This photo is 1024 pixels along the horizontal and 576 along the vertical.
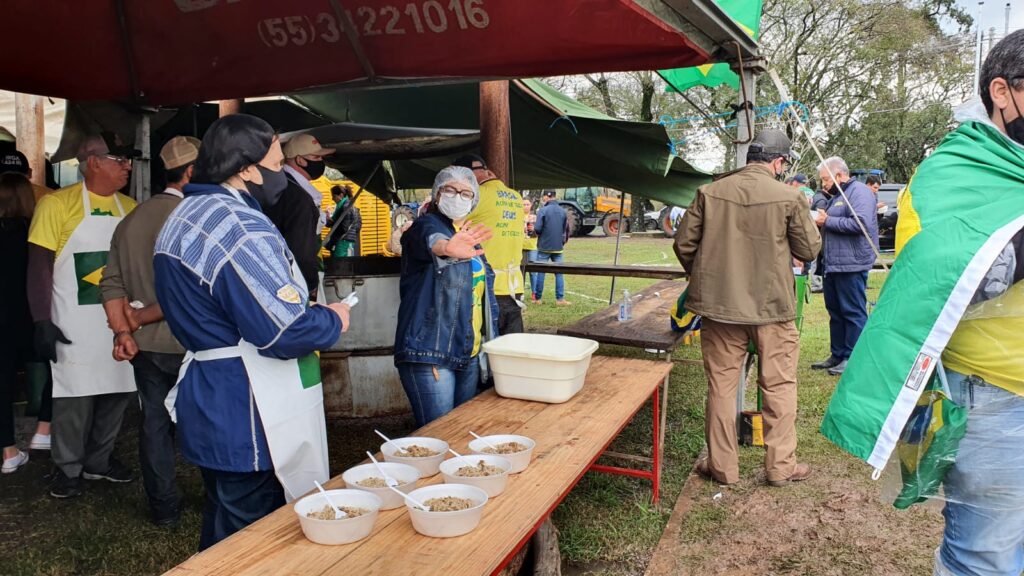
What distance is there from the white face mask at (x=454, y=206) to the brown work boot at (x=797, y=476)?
2469 mm

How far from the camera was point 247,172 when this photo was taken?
1941 mm

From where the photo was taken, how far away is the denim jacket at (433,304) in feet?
9.39

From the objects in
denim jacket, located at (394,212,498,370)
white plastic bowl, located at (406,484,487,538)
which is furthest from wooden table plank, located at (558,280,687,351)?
white plastic bowl, located at (406,484,487,538)

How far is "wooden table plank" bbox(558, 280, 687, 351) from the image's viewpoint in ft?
13.8

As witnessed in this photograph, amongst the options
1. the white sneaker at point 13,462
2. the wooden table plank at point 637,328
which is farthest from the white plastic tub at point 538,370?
the white sneaker at point 13,462

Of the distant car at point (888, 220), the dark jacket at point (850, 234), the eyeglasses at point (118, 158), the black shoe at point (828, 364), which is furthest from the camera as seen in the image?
the distant car at point (888, 220)

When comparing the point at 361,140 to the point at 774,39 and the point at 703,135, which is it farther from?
the point at 703,135

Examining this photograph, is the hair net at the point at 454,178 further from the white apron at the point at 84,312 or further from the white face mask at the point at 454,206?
the white apron at the point at 84,312

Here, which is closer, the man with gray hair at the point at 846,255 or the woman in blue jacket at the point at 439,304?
the woman in blue jacket at the point at 439,304

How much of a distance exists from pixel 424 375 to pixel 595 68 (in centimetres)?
154

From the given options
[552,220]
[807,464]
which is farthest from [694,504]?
[552,220]

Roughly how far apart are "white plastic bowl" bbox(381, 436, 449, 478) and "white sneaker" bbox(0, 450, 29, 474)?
3320 mm

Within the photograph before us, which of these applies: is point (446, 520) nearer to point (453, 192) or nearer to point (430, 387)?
point (430, 387)

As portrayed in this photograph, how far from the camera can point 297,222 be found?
296 centimetres
